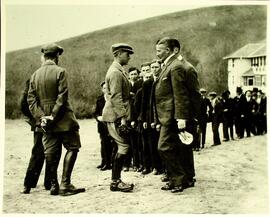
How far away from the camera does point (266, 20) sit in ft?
12.8

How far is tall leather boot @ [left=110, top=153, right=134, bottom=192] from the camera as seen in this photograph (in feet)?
11.4

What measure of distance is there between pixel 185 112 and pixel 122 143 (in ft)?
1.79

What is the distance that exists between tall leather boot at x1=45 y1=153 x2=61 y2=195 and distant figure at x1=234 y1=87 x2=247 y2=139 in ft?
7.00

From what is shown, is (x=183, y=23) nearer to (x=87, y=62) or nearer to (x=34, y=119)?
(x=87, y=62)

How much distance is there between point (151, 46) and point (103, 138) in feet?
3.18

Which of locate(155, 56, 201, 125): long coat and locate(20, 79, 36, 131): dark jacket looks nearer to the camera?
locate(155, 56, 201, 125): long coat

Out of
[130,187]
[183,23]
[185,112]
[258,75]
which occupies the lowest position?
[130,187]

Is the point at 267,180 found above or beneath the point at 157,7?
beneath

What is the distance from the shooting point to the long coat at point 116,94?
3.38m

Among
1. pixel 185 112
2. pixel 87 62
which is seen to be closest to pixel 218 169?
pixel 185 112

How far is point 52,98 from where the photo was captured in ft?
11.1

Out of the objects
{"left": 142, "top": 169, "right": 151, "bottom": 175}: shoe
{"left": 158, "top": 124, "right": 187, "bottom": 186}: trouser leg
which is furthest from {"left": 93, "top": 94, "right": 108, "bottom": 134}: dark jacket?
{"left": 158, "top": 124, "right": 187, "bottom": 186}: trouser leg

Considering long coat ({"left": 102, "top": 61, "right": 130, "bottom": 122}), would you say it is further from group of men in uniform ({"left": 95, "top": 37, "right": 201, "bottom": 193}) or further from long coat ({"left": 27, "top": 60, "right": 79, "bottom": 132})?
long coat ({"left": 27, "top": 60, "right": 79, "bottom": 132})

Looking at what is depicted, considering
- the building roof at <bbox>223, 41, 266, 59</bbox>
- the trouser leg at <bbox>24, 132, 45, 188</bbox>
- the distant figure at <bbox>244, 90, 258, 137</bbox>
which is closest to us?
the trouser leg at <bbox>24, 132, 45, 188</bbox>
